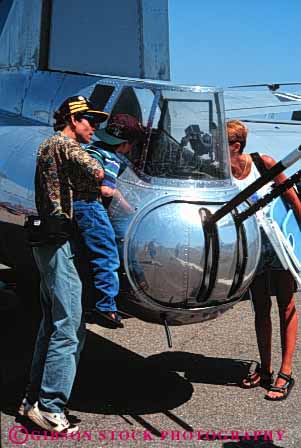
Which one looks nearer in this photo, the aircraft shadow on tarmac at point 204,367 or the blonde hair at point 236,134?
the blonde hair at point 236,134

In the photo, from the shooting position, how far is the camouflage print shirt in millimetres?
3947

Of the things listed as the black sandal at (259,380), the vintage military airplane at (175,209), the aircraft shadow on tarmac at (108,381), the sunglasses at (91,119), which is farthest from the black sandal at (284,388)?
the sunglasses at (91,119)

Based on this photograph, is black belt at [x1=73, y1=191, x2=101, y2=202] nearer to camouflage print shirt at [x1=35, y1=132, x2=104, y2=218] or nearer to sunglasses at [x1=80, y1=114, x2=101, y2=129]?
camouflage print shirt at [x1=35, y1=132, x2=104, y2=218]

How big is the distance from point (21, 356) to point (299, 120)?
843cm

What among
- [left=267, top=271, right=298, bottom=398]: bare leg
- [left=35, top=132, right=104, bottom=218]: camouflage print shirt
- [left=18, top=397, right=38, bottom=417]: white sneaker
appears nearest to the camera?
[left=35, top=132, right=104, bottom=218]: camouflage print shirt

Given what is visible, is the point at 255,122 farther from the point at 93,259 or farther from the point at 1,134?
the point at 93,259

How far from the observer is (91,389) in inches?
195

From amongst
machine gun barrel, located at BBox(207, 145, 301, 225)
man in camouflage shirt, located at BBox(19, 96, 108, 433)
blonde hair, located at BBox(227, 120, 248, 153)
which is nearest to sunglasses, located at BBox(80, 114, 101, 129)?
man in camouflage shirt, located at BBox(19, 96, 108, 433)

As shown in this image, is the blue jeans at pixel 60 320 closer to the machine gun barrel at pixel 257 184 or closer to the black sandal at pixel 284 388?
the machine gun barrel at pixel 257 184

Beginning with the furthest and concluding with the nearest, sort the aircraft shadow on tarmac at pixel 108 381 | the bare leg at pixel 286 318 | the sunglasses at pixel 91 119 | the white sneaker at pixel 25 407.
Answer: the bare leg at pixel 286 318, the aircraft shadow on tarmac at pixel 108 381, the white sneaker at pixel 25 407, the sunglasses at pixel 91 119

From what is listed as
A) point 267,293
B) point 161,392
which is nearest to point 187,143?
point 267,293

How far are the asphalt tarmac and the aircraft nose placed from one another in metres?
0.83

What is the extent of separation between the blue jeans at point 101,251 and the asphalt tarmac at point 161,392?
845mm

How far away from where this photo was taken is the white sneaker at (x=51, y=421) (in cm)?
416
